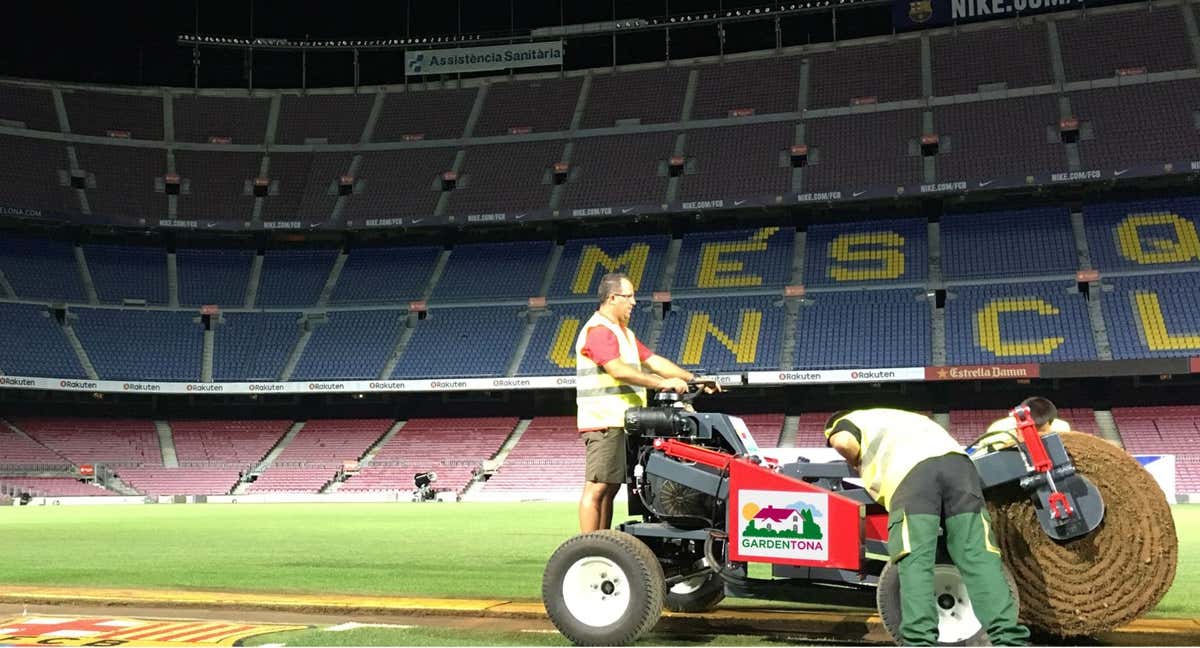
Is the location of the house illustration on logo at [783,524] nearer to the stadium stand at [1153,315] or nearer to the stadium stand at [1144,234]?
the stadium stand at [1153,315]

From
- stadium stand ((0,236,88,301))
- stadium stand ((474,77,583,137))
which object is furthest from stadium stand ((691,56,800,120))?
stadium stand ((0,236,88,301))

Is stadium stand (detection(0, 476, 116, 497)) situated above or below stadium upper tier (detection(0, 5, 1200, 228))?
below

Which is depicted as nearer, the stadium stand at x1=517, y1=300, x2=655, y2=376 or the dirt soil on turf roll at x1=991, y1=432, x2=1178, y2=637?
the dirt soil on turf roll at x1=991, y1=432, x2=1178, y2=637

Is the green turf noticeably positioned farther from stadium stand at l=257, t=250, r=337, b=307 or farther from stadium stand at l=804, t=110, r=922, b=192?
stadium stand at l=257, t=250, r=337, b=307

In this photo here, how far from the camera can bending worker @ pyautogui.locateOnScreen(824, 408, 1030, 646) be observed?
5.29m

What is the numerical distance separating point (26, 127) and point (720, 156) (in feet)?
118

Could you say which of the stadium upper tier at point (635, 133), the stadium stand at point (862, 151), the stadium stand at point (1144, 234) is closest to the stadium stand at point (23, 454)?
the stadium upper tier at point (635, 133)

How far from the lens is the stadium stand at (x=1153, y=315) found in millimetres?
38594

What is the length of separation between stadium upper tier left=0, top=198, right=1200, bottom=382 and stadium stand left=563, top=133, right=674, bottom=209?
105 inches

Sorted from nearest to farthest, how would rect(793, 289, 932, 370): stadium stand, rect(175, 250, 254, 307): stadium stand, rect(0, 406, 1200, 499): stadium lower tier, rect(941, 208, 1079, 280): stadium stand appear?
rect(0, 406, 1200, 499): stadium lower tier → rect(793, 289, 932, 370): stadium stand → rect(941, 208, 1079, 280): stadium stand → rect(175, 250, 254, 307): stadium stand

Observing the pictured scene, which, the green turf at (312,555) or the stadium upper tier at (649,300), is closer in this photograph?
the green turf at (312,555)

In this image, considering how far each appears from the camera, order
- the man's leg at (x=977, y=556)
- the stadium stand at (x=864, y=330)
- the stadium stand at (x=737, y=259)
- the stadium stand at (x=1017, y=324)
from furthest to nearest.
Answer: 1. the stadium stand at (x=737, y=259)
2. the stadium stand at (x=864, y=330)
3. the stadium stand at (x=1017, y=324)
4. the man's leg at (x=977, y=556)

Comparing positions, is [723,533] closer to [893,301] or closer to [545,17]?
[893,301]

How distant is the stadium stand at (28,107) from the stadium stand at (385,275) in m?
17.3
